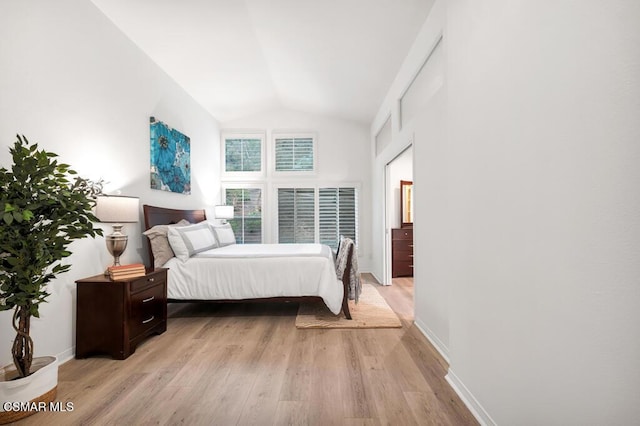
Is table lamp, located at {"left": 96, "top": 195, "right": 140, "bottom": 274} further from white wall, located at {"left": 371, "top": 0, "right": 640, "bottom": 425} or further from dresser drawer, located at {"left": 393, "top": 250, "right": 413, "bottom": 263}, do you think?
dresser drawer, located at {"left": 393, "top": 250, "right": 413, "bottom": 263}

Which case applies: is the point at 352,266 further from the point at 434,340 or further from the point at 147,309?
the point at 147,309

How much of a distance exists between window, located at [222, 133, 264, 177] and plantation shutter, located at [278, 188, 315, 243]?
2.39ft

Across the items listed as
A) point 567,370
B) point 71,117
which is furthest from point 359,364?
point 71,117

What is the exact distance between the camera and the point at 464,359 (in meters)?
1.77

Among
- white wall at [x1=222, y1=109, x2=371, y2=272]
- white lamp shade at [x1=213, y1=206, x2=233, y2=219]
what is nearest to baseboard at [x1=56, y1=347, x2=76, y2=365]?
white lamp shade at [x1=213, y1=206, x2=233, y2=219]

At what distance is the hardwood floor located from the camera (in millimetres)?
1630

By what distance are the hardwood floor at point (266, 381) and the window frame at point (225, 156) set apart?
363cm

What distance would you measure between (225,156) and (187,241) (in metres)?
3.16

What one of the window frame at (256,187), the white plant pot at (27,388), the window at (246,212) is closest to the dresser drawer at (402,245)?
the window frame at (256,187)

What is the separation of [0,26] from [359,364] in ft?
11.0

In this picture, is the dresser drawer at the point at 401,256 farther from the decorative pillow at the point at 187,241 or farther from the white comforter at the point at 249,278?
the decorative pillow at the point at 187,241

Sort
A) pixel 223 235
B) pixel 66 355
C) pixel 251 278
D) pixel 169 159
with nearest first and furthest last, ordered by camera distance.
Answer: pixel 66 355
pixel 251 278
pixel 169 159
pixel 223 235

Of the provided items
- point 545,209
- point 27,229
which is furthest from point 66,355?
point 545,209

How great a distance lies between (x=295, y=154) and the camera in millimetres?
6078
